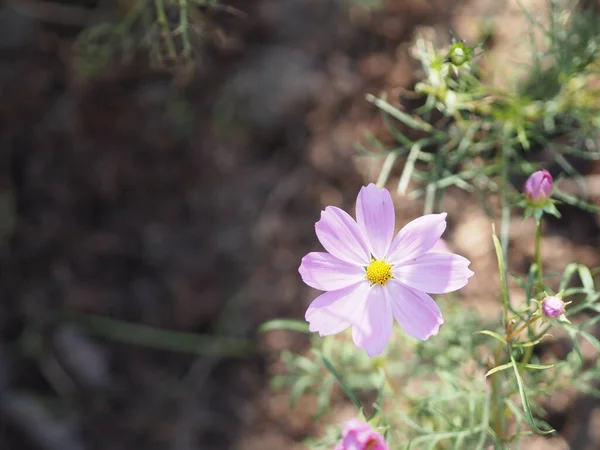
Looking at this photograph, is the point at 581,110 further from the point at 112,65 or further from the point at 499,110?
the point at 112,65

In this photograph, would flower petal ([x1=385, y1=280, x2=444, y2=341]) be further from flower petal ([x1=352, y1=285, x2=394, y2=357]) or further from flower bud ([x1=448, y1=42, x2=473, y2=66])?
flower bud ([x1=448, y1=42, x2=473, y2=66])

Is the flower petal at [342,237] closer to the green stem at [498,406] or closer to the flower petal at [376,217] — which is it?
the flower petal at [376,217]

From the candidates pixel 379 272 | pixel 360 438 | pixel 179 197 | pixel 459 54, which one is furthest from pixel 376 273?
pixel 179 197

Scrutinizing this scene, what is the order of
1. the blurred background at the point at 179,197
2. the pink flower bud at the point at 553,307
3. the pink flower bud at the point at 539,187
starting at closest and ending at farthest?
the pink flower bud at the point at 553,307
the pink flower bud at the point at 539,187
the blurred background at the point at 179,197

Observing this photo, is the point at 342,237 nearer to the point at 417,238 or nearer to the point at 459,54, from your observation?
the point at 417,238

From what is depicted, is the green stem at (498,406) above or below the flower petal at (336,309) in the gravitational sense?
below

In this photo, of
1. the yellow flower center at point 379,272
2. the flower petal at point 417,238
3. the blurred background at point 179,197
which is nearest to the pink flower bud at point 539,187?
the flower petal at point 417,238

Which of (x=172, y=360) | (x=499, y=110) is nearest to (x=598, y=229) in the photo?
(x=499, y=110)
